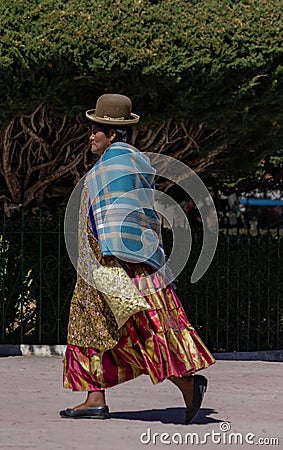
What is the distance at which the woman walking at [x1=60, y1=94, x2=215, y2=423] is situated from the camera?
21.1 feet

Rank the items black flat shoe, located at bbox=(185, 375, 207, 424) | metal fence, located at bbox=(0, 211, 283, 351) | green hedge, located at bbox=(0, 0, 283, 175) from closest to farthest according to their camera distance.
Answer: black flat shoe, located at bbox=(185, 375, 207, 424), green hedge, located at bbox=(0, 0, 283, 175), metal fence, located at bbox=(0, 211, 283, 351)

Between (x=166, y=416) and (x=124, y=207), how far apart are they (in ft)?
4.92

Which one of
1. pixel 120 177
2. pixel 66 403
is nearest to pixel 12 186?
pixel 66 403

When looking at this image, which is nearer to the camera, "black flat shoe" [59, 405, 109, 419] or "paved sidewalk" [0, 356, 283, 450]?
"paved sidewalk" [0, 356, 283, 450]

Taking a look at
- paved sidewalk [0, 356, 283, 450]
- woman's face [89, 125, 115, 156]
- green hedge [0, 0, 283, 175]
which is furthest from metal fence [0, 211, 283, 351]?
woman's face [89, 125, 115, 156]

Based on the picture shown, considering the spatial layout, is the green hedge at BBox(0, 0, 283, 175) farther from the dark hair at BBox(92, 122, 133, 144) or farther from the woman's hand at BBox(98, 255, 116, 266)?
the woman's hand at BBox(98, 255, 116, 266)

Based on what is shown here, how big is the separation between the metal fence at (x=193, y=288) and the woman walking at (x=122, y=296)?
3.79 metres

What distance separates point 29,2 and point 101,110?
284 centimetres

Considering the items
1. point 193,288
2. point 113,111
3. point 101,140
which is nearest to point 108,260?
point 101,140

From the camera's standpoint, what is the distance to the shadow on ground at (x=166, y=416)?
6.82 m

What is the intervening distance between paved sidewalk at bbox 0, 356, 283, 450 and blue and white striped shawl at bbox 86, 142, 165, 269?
1.04 meters
